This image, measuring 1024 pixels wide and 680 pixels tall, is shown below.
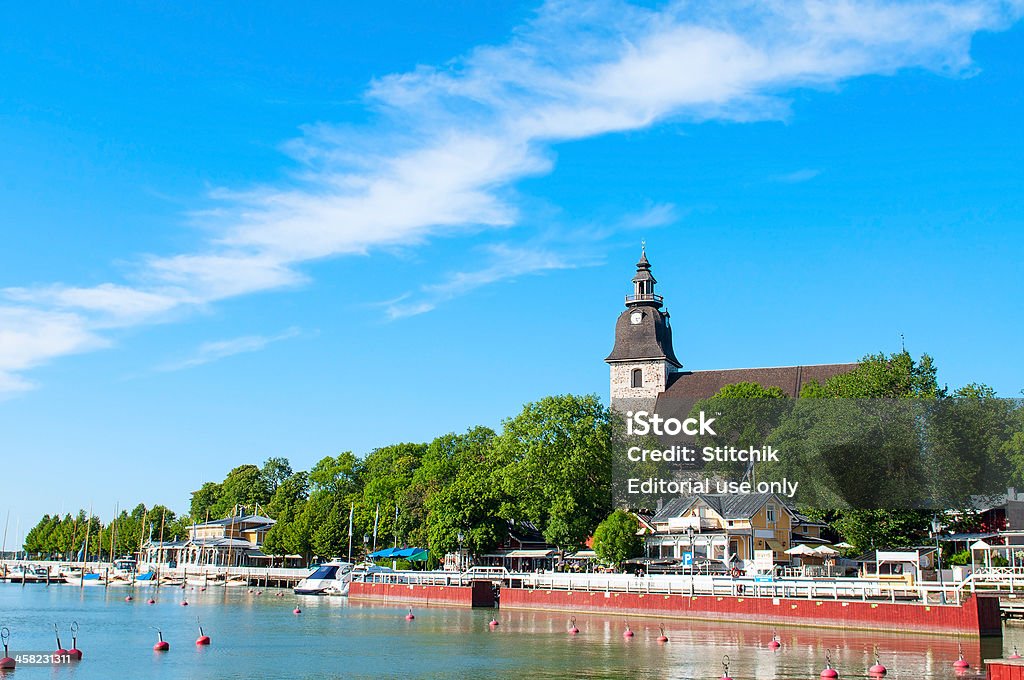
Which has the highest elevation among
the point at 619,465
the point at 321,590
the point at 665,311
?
the point at 665,311

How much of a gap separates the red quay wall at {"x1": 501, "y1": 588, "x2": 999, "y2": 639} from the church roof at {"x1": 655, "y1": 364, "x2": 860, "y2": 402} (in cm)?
4496

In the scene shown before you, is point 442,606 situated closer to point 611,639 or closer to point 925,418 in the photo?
point 611,639

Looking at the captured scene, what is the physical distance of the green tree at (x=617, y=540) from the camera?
65.6m

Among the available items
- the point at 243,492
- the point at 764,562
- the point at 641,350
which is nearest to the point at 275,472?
the point at 243,492

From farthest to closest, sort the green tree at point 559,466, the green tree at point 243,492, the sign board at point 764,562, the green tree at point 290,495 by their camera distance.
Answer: the green tree at point 243,492 → the green tree at point 290,495 → the green tree at point 559,466 → the sign board at point 764,562

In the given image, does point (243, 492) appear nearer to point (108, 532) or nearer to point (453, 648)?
point (108, 532)

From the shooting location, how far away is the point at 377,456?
11594cm

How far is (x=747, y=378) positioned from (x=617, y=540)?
135 feet

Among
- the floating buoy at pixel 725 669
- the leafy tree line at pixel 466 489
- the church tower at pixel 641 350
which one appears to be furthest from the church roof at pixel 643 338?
the floating buoy at pixel 725 669

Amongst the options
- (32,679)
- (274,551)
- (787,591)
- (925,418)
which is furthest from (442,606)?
(274,551)

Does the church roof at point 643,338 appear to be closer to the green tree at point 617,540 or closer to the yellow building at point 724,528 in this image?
the yellow building at point 724,528

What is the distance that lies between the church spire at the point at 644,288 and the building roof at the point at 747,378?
7.88 metres

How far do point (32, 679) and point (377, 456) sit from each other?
279ft

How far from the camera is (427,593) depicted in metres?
69.0
